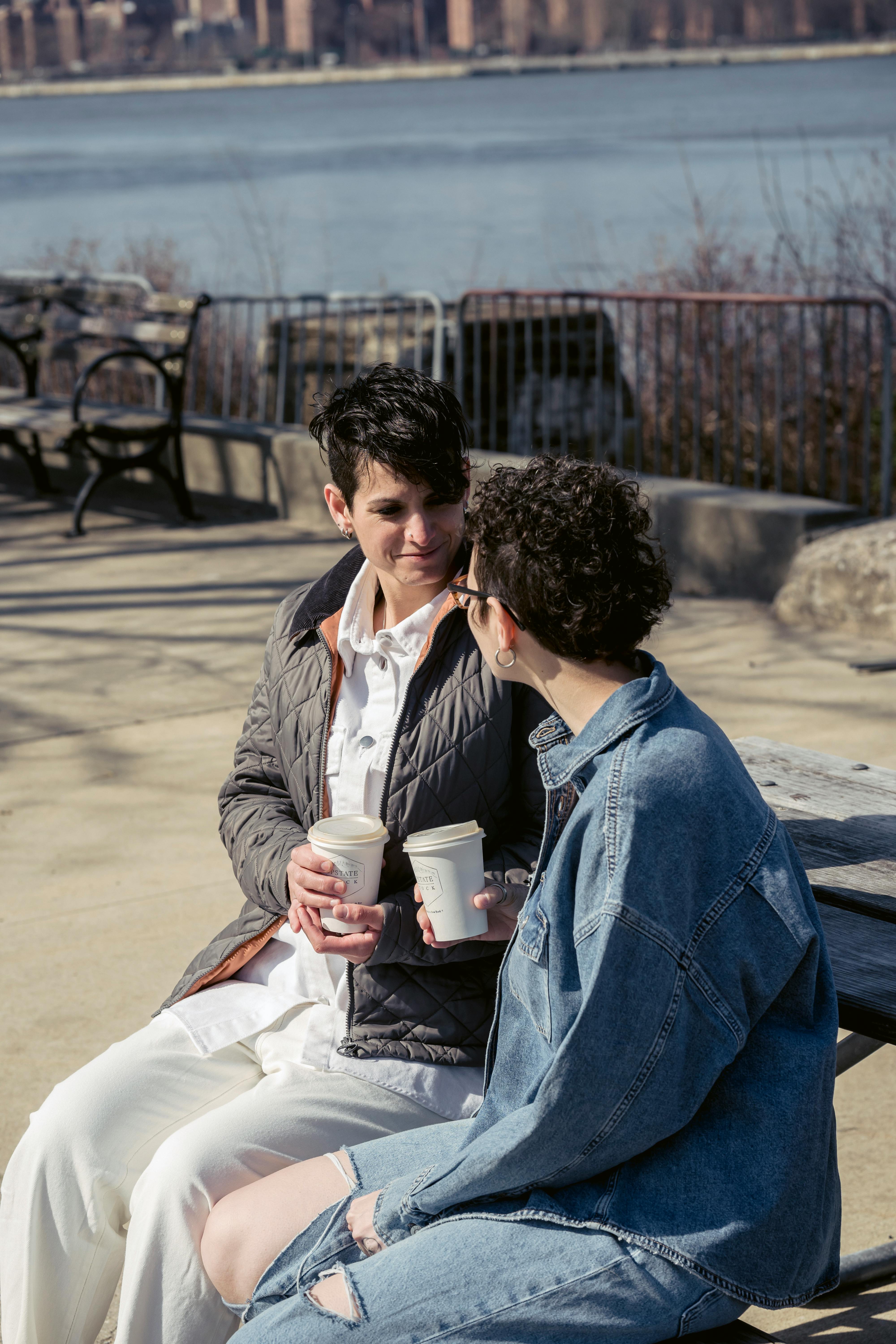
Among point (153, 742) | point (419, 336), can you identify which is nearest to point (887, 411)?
point (419, 336)

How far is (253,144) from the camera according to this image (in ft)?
232

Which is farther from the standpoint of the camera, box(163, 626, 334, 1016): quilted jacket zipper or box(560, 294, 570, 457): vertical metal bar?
box(560, 294, 570, 457): vertical metal bar

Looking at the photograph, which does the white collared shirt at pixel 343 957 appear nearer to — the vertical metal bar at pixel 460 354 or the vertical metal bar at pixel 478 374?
the vertical metal bar at pixel 460 354

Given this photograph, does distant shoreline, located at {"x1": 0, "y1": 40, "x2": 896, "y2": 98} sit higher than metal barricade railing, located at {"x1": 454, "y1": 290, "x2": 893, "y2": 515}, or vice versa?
distant shoreline, located at {"x1": 0, "y1": 40, "x2": 896, "y2": 98}

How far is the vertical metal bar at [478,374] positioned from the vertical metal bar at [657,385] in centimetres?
99

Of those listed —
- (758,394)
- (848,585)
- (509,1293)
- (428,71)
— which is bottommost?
(848,585)

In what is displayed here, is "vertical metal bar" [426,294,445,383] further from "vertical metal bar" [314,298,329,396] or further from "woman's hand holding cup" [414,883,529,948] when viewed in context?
"woman's hand holding cup" [414,883,529,948]

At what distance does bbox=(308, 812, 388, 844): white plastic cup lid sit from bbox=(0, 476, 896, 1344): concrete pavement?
112cm

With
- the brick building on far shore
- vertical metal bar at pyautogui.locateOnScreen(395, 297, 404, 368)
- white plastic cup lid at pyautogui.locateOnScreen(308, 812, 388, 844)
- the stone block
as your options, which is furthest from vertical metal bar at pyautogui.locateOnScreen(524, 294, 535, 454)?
the brick building on far shore

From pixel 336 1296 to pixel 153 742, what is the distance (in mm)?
3666

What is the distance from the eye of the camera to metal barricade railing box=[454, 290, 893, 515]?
23.7ft

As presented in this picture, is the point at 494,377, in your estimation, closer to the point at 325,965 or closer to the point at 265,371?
the point at 265,371

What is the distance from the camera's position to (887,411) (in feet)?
21.6

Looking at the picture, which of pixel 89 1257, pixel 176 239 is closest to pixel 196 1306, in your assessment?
pixel 89 1257
